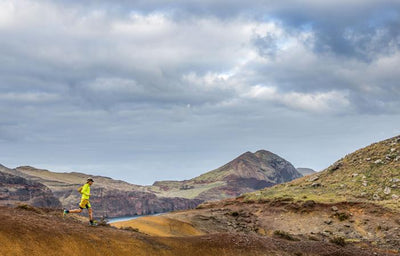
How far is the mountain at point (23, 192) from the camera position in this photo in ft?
323

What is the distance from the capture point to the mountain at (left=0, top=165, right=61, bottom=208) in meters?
98.3

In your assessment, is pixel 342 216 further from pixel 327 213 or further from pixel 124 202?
pixel 124 202

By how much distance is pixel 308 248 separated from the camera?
28.7 m

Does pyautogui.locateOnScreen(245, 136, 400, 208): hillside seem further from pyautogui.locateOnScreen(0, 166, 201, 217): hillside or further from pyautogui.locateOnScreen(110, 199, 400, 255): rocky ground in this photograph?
pyautogui.locateOnScreen(0, 166, 201, 217): hillside

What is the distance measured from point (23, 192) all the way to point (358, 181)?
80.8 metres

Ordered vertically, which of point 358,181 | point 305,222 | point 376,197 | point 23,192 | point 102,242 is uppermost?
point 358,181

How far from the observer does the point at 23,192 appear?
335ft

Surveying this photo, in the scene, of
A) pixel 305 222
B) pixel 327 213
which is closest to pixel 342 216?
pixel 327 213

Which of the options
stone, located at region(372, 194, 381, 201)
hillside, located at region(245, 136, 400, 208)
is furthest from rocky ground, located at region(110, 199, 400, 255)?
stone, located at region(372, 194, 381, 201)

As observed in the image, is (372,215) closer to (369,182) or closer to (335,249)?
(369,182)

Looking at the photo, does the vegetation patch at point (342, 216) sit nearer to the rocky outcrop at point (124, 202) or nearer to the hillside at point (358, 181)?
the hillside at point (358, 181)

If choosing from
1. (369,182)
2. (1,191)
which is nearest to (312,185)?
(369,182)

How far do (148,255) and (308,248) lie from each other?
12.9 meters

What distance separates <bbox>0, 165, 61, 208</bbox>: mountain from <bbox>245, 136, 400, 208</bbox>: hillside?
211ft
